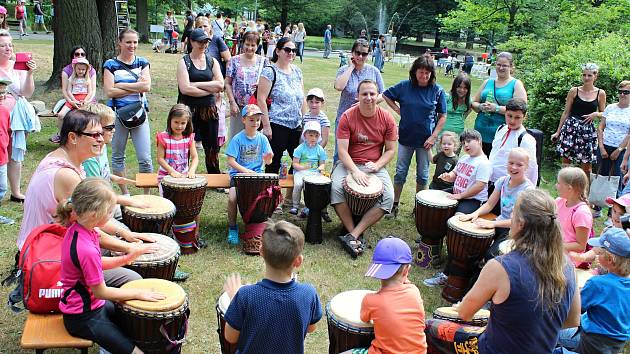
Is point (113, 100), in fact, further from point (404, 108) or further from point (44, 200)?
point (404, 108)

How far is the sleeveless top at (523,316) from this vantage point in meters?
2.95

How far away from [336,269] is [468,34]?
4309 cm

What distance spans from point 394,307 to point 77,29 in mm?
9682

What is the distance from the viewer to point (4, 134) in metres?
5.87

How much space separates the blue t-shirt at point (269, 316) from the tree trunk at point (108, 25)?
1038cm

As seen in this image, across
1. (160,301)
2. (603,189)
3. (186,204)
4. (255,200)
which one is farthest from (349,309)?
(603,189)

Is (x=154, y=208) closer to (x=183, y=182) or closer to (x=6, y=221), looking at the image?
(x=183, y=182)

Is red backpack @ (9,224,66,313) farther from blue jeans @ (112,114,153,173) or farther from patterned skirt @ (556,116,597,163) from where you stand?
patterned skirt @ (556,116,597,163)

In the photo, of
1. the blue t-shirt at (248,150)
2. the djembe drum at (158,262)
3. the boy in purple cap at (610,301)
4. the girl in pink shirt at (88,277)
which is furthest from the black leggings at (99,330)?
the boy in purple cap at (610,301)

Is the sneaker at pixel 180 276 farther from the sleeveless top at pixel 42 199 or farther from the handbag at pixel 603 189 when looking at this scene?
the handbag at pixel 603 189

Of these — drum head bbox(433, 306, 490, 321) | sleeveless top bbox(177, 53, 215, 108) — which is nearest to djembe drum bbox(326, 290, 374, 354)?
drum head bbox(433, 306, 490, 321)

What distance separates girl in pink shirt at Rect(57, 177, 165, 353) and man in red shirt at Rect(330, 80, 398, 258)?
2939 mm

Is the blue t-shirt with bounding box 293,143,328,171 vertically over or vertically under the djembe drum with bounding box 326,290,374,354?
over

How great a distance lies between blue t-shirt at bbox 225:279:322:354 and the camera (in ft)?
9.35
